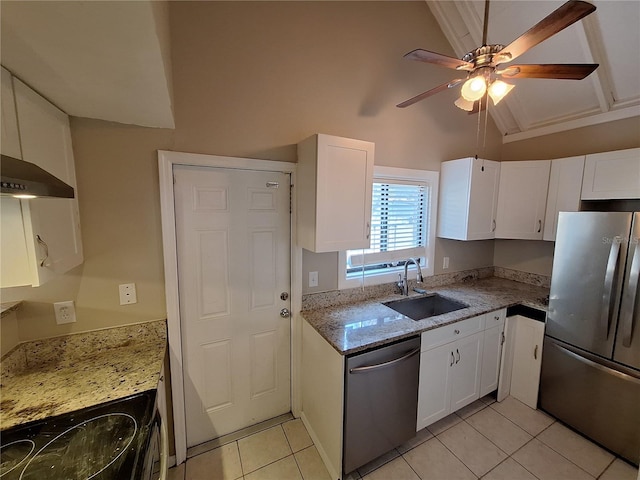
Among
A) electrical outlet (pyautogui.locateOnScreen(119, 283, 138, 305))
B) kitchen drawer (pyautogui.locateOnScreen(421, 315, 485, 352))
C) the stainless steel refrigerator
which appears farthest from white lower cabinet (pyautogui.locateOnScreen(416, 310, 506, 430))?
electrical outlet (pyautogui.locateOnScreen(119, 283, 138, 305))

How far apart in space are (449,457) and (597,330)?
1370mm

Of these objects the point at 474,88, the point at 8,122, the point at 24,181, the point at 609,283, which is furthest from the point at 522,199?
the point at 8,122

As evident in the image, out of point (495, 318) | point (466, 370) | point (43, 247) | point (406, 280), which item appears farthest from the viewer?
point (406, 280)

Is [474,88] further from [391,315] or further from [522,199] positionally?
[522,199]

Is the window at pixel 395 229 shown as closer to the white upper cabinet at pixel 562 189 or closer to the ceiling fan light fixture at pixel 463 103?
the ceiling fan light fixture at pixel 463 103

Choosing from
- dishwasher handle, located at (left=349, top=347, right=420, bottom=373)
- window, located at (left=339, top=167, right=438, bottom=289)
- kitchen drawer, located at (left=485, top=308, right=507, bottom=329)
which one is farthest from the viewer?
window, located at (left=339, top=167, right=438, bottom=289)

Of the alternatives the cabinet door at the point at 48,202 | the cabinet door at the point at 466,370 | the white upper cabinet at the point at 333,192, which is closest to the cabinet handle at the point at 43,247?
the cabinet door at the point at 48,202

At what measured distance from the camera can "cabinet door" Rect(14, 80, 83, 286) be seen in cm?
95

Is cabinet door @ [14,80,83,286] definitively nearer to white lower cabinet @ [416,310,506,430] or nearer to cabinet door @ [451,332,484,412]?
white lower cabinet @ [416,310,506,430]

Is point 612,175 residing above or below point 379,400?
above

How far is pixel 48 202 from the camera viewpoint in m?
1.07

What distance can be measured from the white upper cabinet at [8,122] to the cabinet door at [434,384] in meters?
2.24

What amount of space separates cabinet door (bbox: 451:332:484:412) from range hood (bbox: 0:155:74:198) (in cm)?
237

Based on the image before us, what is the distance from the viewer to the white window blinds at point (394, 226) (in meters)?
2.36
